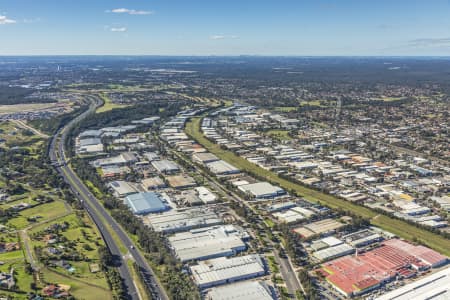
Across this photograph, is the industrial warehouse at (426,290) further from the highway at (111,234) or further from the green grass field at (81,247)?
the green grass field at (81,247)

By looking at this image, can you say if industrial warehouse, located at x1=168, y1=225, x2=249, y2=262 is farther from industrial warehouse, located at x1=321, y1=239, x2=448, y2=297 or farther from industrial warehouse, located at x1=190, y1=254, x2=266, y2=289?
industrial warehouse, located at x1=321, y1=239, x2=448, y2=297

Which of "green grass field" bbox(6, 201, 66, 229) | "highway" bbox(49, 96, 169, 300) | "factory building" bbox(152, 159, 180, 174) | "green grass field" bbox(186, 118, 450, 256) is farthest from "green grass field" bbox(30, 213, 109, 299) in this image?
"green grass field" bbox(186, 118, 450, 256)

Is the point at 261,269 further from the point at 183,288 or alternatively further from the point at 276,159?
the point at 276,159

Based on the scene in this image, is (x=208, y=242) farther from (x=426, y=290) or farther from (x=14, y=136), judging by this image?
(x=14, y=136)

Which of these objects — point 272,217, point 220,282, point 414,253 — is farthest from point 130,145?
point 414,253

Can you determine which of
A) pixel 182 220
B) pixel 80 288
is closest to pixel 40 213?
pixel 182 220

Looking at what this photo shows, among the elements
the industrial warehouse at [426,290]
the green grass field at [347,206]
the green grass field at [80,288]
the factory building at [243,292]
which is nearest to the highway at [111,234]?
the green grass field at [80,288]
